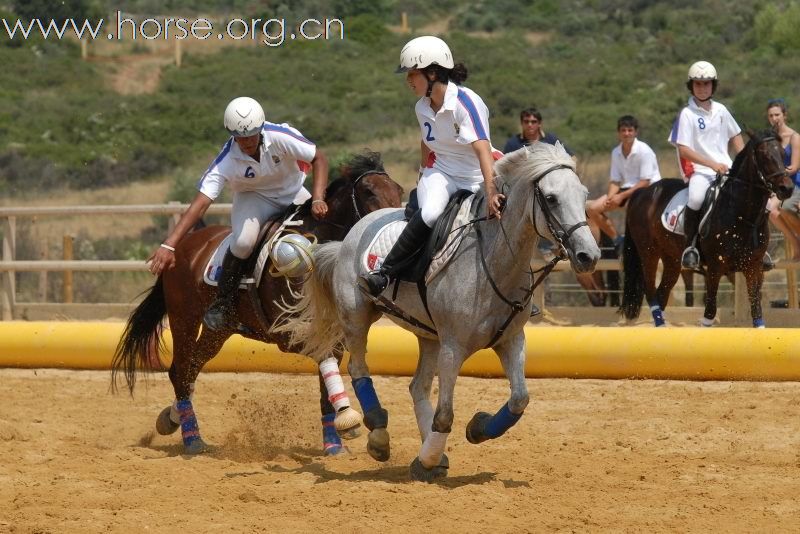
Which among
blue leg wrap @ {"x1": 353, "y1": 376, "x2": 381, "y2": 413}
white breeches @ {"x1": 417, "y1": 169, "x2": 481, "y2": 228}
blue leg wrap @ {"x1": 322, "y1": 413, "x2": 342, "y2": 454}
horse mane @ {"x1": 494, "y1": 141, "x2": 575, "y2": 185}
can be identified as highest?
horse mane @ {"x1": 494, "y1": 141, "x2": 575, "y2": 185}

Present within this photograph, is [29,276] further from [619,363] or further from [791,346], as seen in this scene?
[791,346]

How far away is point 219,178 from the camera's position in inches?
343

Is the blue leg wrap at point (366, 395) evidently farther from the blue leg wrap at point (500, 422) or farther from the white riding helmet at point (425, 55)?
the white riding helmet at point (425, 55)

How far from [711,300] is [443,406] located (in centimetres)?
671

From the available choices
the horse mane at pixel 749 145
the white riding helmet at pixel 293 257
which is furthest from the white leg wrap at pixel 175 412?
the horse mane at pixel 749 145

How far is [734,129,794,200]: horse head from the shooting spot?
1223 centimetres

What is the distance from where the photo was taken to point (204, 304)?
9.31 meters

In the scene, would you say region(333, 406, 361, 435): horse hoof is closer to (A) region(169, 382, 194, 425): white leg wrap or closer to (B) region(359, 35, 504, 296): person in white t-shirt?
(B) region(359, 35, 504, 296): person in white t-shirt

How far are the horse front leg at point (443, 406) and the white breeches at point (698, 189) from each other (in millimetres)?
6789

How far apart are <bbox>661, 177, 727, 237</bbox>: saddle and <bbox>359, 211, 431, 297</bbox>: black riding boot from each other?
6.44 meters

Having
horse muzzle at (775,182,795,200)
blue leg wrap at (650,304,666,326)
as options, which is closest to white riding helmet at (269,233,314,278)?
horse muzzle at (775,182,795,200)

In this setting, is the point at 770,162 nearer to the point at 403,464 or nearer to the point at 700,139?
the point at 700,139

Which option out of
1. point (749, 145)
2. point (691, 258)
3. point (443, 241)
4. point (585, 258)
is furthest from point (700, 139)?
point (585, 258)

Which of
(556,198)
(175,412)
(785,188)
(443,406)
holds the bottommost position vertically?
(175,412)
